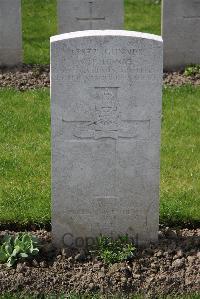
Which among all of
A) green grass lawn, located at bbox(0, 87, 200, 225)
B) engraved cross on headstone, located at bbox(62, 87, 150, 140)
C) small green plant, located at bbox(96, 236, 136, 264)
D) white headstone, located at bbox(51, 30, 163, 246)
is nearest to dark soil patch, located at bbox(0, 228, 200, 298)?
small green plant, located at bbox(96, 236, 136, 264)

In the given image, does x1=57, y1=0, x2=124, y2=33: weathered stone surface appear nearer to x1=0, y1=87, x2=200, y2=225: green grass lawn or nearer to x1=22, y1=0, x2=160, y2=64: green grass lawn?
x1=22, y1=0, x2=160, y2=64: green grass lawn

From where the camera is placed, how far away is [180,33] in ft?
34.1

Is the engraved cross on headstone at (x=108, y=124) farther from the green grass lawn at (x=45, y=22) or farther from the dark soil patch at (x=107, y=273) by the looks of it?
the green grass lawn at (x=45, y=22)

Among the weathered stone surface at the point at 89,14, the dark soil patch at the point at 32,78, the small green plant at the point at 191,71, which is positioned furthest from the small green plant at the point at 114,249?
the weathered stone surface at the point at 89,14

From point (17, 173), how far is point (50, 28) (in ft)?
20.6

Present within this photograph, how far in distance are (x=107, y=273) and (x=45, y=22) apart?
8659 millimetres

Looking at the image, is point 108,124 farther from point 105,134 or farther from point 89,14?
point 89,14

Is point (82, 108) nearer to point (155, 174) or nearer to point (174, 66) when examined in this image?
point (155, 174)

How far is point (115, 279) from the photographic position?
4.98 metres

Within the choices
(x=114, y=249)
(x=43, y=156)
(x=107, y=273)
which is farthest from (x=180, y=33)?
(x=107, y=273)

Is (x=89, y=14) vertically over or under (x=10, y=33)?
over

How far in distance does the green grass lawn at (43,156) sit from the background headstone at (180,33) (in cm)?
129

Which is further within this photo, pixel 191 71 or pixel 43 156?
pixel 191 71

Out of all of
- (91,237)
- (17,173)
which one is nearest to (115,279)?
(91,237)
